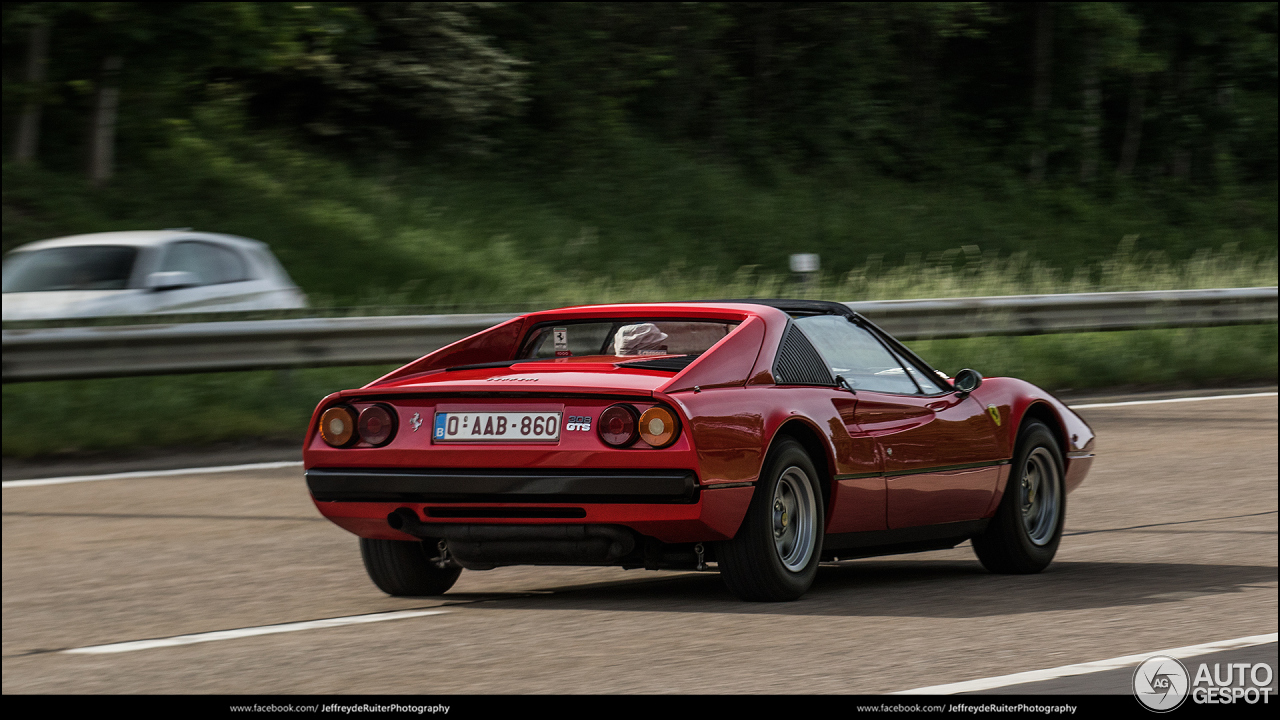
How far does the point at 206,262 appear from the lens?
14953 mm

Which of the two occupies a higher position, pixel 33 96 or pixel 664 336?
pixel 664 336

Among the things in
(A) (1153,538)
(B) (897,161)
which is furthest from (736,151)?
(A) (1153,538)

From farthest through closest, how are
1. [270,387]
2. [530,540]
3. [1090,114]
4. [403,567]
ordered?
[1090,114]
[270,387]
[403,567]
[530,540]

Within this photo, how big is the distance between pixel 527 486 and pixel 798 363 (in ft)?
4.35

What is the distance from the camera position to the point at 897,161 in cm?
3344

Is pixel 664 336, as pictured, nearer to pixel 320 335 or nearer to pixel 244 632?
pixel 244 632

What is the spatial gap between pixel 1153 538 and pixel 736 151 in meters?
23.4

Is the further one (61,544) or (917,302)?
(917,302)

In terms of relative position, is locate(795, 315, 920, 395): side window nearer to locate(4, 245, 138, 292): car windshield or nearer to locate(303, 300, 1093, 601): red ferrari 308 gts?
locate(303, 300, 1093, 601): red ferrari 308 gts

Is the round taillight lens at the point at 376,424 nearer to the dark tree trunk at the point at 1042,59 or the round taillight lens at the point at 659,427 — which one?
the round taillight lens at the point at 659,427

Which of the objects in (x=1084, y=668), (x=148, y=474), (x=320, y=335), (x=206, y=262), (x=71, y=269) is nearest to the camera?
(x=1084, y=668)

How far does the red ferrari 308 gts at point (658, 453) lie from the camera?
604cm

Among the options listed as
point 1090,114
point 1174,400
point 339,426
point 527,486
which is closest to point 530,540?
point 527,486

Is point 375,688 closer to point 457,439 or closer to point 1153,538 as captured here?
point 457,439
